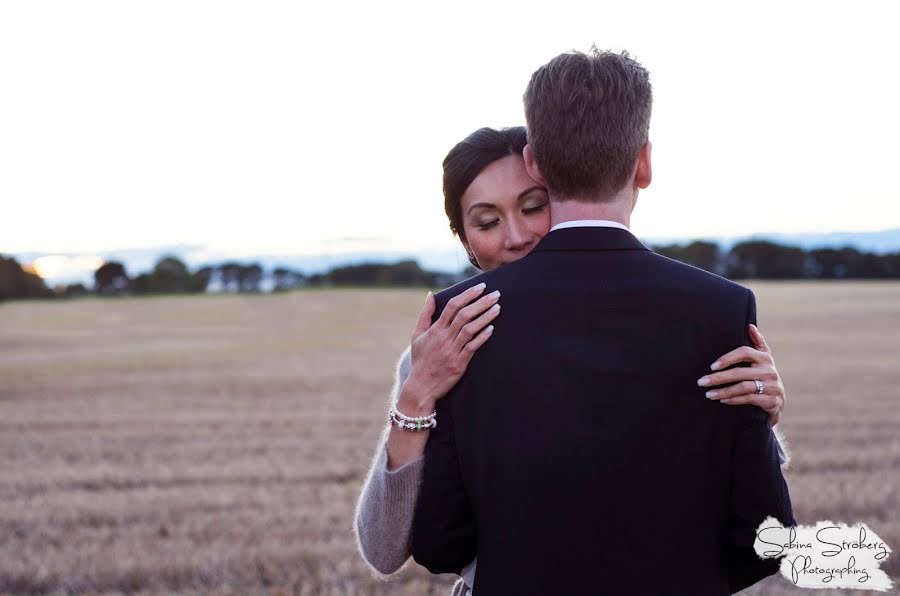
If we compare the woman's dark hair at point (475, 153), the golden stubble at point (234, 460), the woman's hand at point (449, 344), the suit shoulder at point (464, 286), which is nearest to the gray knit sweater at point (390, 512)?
the woman's hand at point (449, 344)

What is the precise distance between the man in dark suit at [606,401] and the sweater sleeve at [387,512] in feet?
0.82

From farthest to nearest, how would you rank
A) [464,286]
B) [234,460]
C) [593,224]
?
[234,460] → [464,286] → [593,224]

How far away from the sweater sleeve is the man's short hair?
2.54 ft

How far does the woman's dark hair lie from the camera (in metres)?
2.77

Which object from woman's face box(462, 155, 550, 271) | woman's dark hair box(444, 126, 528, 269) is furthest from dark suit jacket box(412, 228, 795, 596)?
woman's dark hair box(444, 126, 528, 269)

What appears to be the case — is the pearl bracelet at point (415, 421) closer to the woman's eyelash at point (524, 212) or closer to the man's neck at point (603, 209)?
the man's neck at point (603, 209)

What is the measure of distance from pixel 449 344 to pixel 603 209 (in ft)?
1.54

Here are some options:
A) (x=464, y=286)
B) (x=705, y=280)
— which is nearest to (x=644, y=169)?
(x=705, y=280)

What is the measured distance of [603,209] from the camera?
1886 mm

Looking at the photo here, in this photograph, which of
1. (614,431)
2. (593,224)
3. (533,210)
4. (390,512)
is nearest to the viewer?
(614,431)

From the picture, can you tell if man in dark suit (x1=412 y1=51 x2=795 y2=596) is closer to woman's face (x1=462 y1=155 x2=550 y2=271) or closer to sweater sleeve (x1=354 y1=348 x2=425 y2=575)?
sweater sleeve (x1=354 y1=348 x2=425 y2=575)

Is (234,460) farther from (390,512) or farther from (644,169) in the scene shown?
(644,169)

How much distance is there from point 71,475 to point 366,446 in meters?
3.40

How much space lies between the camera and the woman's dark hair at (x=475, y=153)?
277 centimetres
